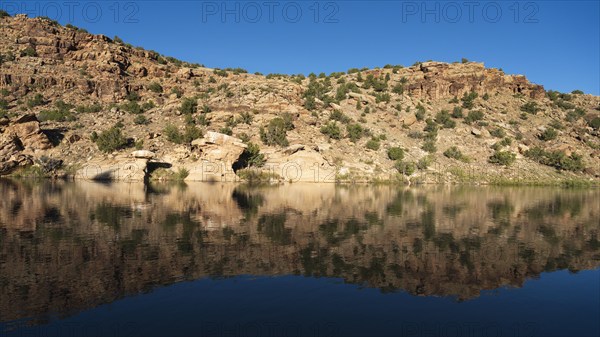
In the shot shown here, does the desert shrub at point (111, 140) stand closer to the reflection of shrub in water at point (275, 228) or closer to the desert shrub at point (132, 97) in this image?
the desert shrub at point (132, 97)

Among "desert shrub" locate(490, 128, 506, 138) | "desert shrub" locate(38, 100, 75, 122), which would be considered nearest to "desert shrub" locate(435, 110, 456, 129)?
"desert shrub" locate(490, 128, 506, 138)

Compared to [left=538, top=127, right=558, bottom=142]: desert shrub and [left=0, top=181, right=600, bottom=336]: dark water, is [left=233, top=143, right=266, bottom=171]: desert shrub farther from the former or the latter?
[left=538, top=127, right=558, bottom=142]: desert shrub

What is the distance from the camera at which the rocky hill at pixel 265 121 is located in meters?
47.9

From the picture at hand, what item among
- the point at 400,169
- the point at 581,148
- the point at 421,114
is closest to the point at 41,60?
the point at 400,169

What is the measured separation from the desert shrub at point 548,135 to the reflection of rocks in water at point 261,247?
47167 millimetres

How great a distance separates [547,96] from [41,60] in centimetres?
10246

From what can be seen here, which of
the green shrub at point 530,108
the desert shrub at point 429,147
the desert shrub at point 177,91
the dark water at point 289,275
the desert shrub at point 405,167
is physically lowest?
the dark water at point 289,275

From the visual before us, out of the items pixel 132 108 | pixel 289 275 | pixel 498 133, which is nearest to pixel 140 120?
pixel 132 108

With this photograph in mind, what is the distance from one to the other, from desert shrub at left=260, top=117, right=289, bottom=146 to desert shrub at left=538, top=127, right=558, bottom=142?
46122 millimetres

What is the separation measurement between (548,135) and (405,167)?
30.8 m

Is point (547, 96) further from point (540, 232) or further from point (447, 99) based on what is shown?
point (540, 232)

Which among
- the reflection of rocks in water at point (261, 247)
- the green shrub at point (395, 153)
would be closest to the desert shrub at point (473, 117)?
the green shrub at point (395, 153)

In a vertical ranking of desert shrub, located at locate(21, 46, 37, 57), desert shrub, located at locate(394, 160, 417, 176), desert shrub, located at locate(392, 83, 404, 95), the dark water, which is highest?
desert shrub, located at locate(21, 46, 37, 57)

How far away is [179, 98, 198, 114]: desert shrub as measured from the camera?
5784 centimetres
